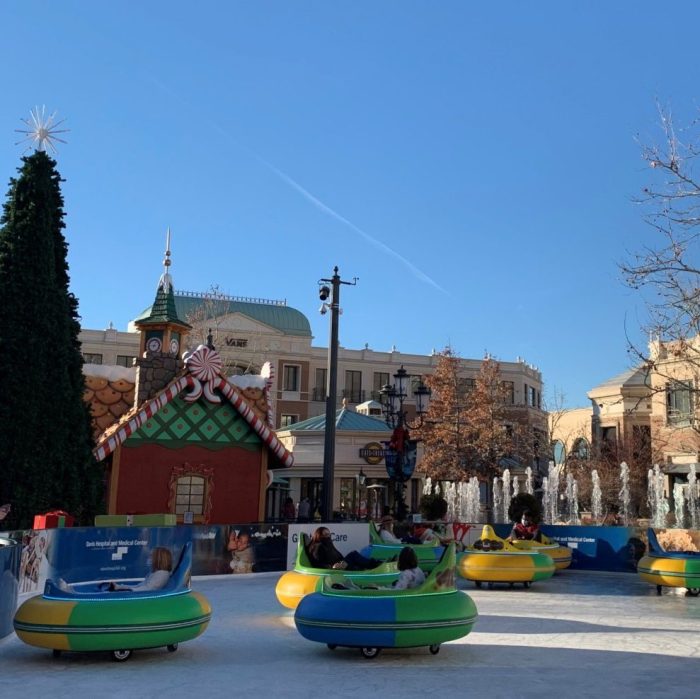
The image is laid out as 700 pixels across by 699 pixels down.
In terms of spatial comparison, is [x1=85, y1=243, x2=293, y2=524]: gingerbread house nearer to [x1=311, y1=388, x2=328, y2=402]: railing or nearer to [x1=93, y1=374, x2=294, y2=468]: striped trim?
[x1=93, y1=374, x2=294, y2=468]: striped trim

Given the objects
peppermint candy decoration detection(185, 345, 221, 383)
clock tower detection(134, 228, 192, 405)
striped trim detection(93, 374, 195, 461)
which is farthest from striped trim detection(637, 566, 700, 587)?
clock tower detection(134, 228, 192, 405)

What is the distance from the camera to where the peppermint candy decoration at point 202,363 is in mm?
25375

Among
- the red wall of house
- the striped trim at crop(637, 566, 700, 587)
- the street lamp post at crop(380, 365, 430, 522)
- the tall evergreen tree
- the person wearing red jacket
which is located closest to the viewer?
the striped trim at crop(637, 566, 700, 587)

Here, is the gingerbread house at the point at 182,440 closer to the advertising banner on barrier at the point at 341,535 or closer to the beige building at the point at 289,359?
the advertising banner on barrier at the point at 341,535

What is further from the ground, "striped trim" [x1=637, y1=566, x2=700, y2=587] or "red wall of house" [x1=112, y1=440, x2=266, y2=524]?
"red wall of house" [x1=112, y1=440, x2=266, y2=524]

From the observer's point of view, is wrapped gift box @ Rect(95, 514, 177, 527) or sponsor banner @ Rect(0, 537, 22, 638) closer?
sponsor banner @ Rect(0, 537, 22, 638)

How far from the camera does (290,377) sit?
192ft

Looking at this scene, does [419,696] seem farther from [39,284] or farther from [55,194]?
[55,194]

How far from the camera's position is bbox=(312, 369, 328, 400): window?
59.0 meters

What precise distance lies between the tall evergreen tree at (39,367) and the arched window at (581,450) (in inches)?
1477

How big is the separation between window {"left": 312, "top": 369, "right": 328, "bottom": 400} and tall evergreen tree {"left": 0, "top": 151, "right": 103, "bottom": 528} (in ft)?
124

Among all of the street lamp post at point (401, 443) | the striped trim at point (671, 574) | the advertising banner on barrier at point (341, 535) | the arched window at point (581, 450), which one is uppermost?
the arched window at point (581, 450)

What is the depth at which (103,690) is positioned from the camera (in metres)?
7.88

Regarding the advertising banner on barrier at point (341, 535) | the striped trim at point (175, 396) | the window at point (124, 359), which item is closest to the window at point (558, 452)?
the window at point (124, 359)
